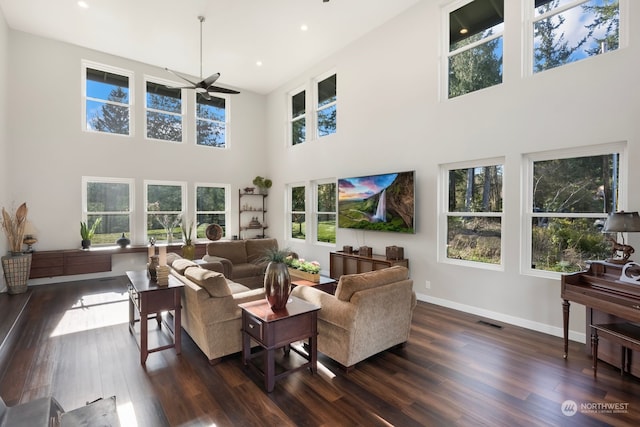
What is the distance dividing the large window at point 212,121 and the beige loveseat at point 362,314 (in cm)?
621

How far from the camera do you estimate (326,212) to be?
7.22m

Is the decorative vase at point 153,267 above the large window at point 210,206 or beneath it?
beneath

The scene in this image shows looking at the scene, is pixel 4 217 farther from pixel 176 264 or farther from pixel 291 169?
pixel 291 169

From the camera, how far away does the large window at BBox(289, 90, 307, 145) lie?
7.83 m

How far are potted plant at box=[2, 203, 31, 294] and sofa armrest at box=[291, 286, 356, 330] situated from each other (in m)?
5.36

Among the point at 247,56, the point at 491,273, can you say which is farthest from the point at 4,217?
the point at 491,273

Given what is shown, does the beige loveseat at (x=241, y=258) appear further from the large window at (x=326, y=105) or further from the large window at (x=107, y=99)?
the large window at (x=107, y=99)

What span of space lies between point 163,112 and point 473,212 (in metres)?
7.04

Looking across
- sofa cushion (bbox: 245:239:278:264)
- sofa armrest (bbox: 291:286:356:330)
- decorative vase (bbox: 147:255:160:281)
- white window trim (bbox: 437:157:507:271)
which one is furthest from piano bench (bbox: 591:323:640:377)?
sofa cushion (bbox: 245:239:278:264)

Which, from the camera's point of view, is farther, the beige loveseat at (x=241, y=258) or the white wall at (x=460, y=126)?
the beige loveseat at (x=241, y=258)

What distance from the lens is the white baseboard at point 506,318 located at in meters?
3.63

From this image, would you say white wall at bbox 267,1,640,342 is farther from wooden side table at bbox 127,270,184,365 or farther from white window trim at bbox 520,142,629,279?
wooden side table at bbox 127,270,184,365

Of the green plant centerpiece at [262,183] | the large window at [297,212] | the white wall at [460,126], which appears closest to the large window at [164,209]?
the green plant centerpiece at [262,183]

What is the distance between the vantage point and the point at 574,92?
11.8 ft
